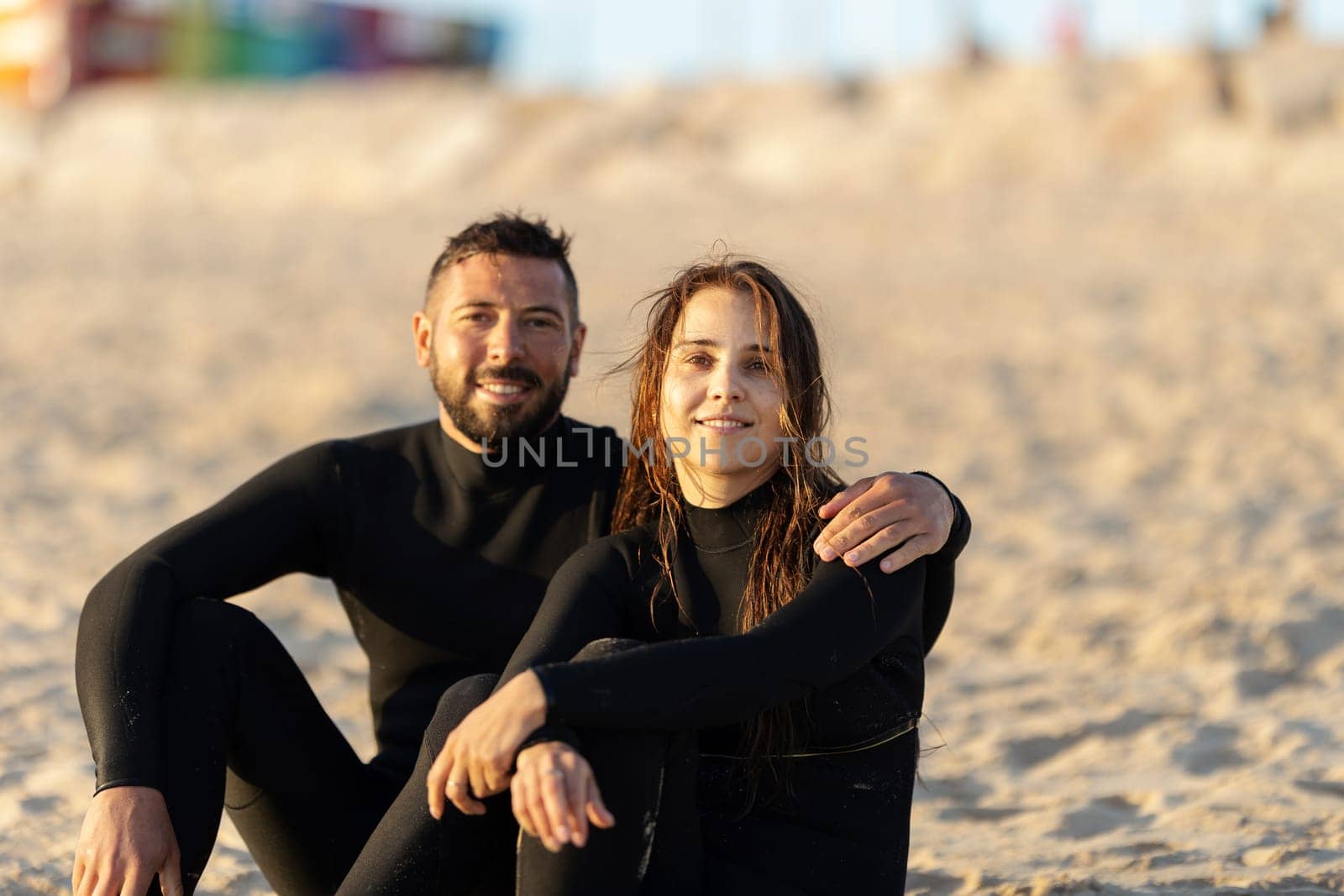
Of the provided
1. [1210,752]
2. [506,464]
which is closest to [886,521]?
[506,464]

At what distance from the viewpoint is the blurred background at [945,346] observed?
3.95 m

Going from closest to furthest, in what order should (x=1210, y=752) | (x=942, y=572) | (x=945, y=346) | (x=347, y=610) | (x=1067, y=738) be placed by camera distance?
(x=942, y=572), (x=347, y=610), (x=1210, y=752), (x=1067, y=738), (x=945, y=346)

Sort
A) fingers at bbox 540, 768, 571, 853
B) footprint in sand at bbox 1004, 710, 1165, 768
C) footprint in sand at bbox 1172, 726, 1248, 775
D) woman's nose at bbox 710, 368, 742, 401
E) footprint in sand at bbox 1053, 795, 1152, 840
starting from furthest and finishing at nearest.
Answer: footprint in sand at bbox 1004, 710, 1165, 768, footprint in sand at bbox 1172, 726, 1248, 775, footprint in sand at bbox 1053, 795, 1152, 840, woman's nose at bbox 710, 368, 742, 401, fingers at bbox 540, 768, 571, 853

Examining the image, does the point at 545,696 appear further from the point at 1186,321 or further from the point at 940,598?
the point at 1186,321

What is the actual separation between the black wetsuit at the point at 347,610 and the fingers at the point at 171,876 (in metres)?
0.03

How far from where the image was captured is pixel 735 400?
2324mm

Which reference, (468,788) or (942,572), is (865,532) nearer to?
(942,572)

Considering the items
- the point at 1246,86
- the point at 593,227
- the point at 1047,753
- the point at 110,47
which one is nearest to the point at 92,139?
the point at 110,47

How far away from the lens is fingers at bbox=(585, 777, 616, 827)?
1985mm

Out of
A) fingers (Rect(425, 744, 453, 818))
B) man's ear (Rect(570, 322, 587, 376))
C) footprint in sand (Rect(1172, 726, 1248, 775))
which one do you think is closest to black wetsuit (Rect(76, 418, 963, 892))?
man's ear (Rect(570, 322, 587, 376))

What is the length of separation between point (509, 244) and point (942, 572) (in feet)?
3.66

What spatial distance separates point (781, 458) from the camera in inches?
94.0

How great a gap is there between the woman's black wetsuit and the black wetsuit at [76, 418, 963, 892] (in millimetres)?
229

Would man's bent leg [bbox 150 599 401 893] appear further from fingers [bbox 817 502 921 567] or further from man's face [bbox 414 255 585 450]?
fingers [bbox 817 502 921 567]
